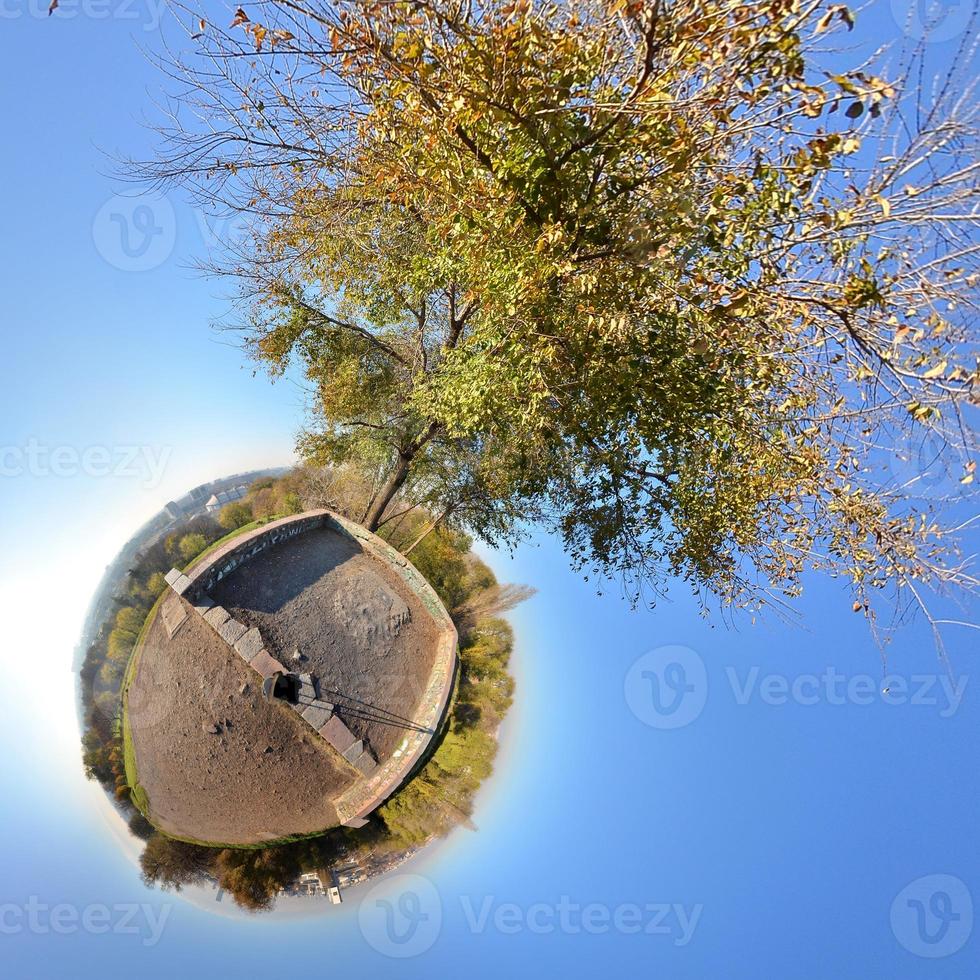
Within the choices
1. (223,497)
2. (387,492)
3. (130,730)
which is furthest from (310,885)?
(223,497)

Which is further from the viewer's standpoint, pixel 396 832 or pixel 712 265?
pixel 396 832

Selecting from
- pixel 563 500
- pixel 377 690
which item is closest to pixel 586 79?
pixel 563 500

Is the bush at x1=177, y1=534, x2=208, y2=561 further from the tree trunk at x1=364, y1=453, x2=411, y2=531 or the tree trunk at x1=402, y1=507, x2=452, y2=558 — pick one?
the tree trunk at x1=402, y1=507, x2=452, y2=558

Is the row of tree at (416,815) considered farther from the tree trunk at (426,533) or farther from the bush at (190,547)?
the bush at (190,547)

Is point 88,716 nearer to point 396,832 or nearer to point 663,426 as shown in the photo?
point 396,832

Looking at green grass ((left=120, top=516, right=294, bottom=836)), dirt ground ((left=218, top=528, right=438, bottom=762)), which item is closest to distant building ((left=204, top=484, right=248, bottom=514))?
green grass ((left=120, top=516, right=294, bottom=836))

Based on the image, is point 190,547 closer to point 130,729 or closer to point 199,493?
point 199,493

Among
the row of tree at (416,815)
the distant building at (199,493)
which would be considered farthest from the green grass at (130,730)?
the distant building at (199,493)
